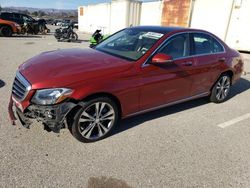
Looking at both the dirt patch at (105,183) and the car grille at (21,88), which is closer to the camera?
the dirt patch at (105,183)

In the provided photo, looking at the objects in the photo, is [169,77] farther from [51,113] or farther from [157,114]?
[51,113]

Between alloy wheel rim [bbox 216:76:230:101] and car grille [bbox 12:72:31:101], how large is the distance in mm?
3941

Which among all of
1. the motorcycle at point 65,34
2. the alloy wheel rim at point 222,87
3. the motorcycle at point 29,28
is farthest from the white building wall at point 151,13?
the alloy wheel rim at point 222,87

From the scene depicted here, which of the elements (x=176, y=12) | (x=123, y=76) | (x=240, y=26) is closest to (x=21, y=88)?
(x=123, y=76)

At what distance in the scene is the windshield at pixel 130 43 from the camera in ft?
12.1

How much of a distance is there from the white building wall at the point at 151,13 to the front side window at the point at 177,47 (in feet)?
52.4

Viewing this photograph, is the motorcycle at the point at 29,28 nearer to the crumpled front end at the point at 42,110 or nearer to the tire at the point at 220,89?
the tire at the point at 220,89

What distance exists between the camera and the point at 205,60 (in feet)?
14.6

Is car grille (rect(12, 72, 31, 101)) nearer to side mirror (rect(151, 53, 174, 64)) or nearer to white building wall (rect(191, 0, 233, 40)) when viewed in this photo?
side mirror (rect(151, 53, 174, 64))

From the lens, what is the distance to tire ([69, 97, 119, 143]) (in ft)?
10.1

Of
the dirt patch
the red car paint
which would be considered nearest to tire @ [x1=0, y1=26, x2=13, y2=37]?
the red car paint

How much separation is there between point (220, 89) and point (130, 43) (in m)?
2.44

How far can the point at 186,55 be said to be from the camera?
4113 mm

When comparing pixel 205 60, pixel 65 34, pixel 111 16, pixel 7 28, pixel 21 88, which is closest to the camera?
pixel 21 88
